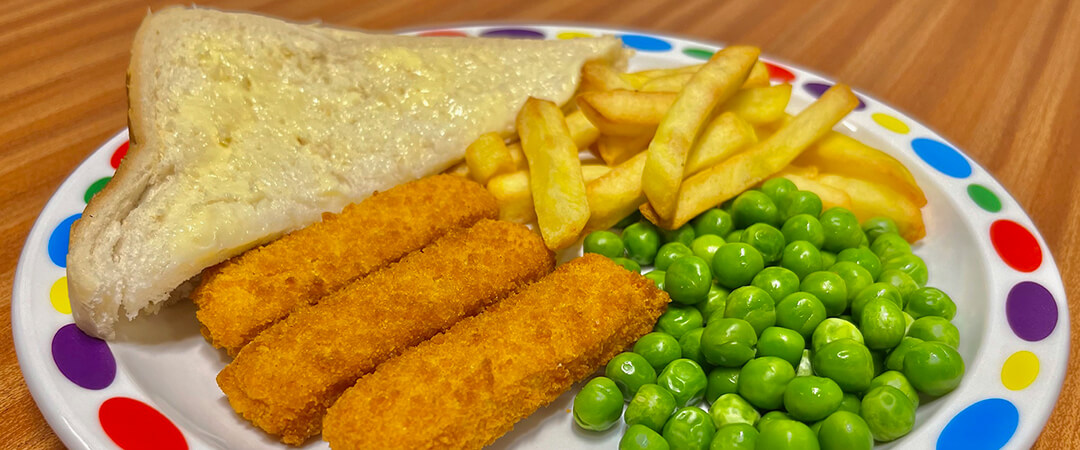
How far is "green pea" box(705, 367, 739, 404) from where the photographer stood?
219cm

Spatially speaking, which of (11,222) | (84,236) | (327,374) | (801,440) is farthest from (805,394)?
(11,222)

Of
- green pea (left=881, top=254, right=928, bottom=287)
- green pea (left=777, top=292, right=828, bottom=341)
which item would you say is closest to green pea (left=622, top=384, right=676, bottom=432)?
green pea (left=777, top=292, right=828, bottom=341)

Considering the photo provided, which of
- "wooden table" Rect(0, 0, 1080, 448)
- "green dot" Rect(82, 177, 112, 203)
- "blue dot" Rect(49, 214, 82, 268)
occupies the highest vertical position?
"green dot" Rect(82, 177, 112, 203)

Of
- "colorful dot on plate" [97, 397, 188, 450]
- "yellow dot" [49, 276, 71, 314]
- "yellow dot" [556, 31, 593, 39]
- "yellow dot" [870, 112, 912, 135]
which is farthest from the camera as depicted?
"yellow dot" [556, 31, 593, 39]

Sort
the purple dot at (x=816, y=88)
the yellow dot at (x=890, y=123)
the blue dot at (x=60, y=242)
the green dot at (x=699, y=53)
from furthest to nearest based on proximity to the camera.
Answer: the green dot at (x=699, y=53)
the purple dot at (x=816, y=88)
the yellow dot at (x=890, y=123)
the blue dot at (x=60, y=242)

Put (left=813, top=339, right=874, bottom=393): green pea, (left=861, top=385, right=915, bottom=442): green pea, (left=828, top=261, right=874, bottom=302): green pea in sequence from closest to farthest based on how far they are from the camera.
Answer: (left=861, top=385, right=915, bottom=442): green pea, (left=813, top=339, right=874, bottom=393): green pea, (left=828, top=261, right=874, bottom=302): green pea

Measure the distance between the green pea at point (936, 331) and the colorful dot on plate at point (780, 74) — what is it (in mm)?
1631

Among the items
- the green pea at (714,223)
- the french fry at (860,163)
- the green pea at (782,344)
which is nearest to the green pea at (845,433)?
the green pea at (782,344)

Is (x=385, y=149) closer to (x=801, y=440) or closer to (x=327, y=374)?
(x=327, y=374)

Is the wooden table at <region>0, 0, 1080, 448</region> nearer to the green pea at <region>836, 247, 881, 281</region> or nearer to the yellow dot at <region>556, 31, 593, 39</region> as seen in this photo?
the green pea at <region>836, 247, 881, 281</region>

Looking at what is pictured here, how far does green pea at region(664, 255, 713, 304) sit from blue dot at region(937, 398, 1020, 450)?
811 millimetres

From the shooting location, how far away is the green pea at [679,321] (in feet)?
7.93

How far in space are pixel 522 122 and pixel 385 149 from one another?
557 millimetres

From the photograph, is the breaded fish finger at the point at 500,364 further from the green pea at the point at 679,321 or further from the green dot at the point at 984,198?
the green dot at the point at 984,198
